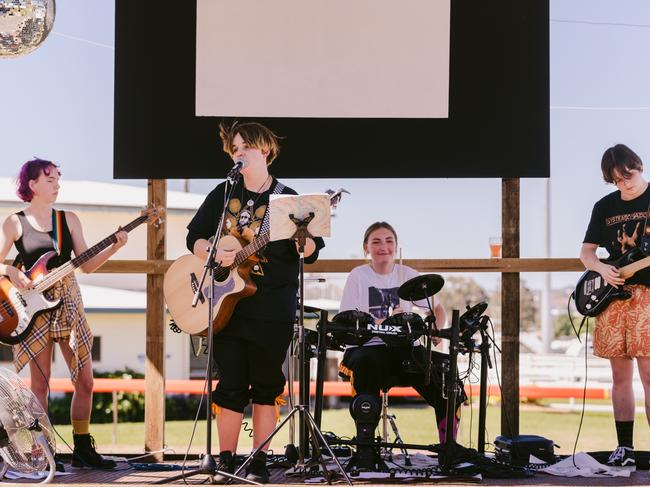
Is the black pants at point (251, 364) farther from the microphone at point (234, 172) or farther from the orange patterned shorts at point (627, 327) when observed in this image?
the orange patterned shorts at point (627, 327)

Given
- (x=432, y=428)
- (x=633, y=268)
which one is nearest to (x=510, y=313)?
(x=633, y=268)

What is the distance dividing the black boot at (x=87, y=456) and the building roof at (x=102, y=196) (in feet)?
31.8

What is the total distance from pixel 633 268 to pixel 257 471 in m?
2.21

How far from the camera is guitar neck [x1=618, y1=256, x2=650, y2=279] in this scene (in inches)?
205

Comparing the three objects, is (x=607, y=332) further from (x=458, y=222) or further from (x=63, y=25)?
(x=458, y=222)

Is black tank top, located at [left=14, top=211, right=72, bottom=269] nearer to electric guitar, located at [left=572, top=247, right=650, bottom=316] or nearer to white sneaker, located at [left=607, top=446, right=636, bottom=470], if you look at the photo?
electric guitar, located at [left=572, top=247, right=650, bottom=316]

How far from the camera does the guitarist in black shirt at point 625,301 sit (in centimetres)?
534

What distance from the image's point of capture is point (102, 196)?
52.5 ft

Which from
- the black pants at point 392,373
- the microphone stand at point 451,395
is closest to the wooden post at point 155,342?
the black pants at point 392,373

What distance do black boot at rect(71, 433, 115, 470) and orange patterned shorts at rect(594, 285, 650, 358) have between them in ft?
9.16

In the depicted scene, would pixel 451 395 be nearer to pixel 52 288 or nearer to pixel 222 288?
pixel 222 288

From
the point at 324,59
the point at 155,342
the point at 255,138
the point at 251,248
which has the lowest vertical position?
the point at 155,342

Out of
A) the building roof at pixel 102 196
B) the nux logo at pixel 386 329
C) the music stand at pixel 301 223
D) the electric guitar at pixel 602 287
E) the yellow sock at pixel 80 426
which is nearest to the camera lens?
the music stand at pixel 301 223

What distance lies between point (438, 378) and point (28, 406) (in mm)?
2120
